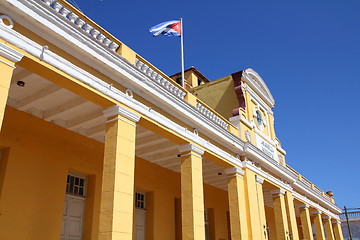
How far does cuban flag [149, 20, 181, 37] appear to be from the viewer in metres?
11.4

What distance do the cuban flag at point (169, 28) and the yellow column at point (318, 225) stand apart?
1446 cm

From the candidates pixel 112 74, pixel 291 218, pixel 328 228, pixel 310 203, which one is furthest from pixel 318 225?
pixel 112 74

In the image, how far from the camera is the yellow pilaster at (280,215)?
45.4 ft


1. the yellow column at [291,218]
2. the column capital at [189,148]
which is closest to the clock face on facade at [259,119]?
the yellow column at [291,218]

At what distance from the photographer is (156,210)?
12102mm

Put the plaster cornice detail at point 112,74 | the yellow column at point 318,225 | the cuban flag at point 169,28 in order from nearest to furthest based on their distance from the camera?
the plaster cornice detail at point 112,74
the cuban flag at point 169,28
the yellow column at point 318,225

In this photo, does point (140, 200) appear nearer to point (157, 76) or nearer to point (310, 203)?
Result: point (157, 76)

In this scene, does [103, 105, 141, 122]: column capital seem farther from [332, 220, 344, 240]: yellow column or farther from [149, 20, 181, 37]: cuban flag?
[332, 220, 344, 240]: yellow column

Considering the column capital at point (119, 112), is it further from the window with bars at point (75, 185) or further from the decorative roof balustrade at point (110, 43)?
the window with bars at point (75, 185)

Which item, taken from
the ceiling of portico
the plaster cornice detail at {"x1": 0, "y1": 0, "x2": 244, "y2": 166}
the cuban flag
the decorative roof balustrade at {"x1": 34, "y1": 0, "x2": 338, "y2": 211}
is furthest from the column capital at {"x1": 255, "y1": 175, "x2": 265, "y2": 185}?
the cuban flag

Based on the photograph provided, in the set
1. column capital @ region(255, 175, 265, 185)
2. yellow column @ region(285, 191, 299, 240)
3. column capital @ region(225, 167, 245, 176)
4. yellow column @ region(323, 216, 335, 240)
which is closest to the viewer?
column capital @ region(225, 167, 245, 176)

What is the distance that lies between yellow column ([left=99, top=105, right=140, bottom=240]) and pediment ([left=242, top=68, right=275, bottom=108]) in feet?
26.9

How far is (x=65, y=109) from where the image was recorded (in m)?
8.37

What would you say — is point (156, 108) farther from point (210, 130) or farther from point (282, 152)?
point (282, 152)
